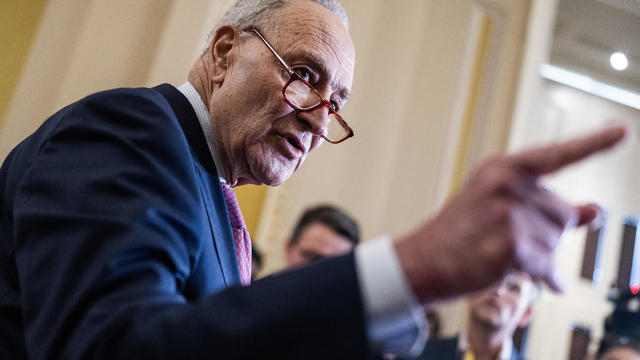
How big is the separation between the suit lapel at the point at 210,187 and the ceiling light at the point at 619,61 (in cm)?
474

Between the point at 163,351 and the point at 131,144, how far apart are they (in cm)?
24

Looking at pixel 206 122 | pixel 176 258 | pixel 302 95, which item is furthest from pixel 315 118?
pixel 176 258

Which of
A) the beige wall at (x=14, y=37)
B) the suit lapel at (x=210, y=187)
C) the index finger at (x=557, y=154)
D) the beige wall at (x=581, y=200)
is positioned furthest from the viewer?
the beige wall at (x=581, y=200)

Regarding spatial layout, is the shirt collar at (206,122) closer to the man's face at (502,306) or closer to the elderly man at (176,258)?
the elderly man at (176,258)

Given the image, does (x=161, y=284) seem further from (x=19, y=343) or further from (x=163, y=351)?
(x=19, y=343)

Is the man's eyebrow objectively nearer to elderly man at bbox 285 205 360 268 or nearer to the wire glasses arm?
the wire glasses arm

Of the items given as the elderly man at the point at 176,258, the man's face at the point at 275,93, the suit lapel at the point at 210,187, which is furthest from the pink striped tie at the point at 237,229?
the elderly man at the point at 176,258

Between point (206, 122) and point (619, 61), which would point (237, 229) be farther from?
point (619, 61)

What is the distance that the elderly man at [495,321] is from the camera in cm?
254

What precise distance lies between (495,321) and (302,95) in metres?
1.88

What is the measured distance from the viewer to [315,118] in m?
1.03

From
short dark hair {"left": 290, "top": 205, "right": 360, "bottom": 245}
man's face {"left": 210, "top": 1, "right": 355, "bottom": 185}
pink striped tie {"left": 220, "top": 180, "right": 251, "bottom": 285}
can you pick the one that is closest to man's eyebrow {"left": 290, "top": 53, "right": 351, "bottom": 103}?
man's face {"left": 210, "top": 1, "right": 355, "bottom": 185}

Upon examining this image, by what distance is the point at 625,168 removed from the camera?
5.38 metres

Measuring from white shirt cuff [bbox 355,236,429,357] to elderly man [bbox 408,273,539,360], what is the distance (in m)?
2.19
